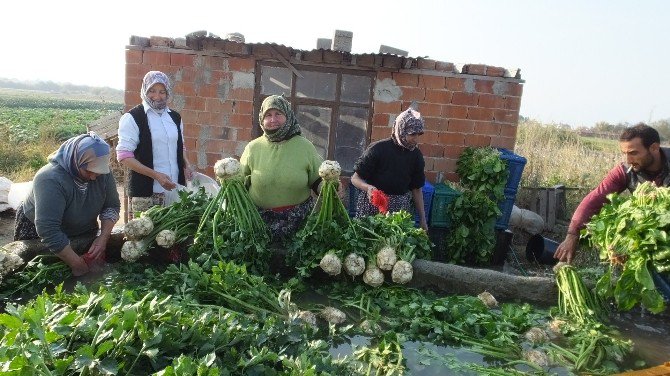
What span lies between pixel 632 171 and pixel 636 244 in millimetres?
1050

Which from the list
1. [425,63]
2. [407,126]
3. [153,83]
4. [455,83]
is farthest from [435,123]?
[153,83]

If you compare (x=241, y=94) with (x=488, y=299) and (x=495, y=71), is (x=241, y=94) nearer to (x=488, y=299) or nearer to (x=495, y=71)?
(x=495, y=71)

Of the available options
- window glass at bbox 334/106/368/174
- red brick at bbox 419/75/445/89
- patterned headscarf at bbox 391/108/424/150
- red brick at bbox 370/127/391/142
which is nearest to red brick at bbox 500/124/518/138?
red brick at bbox 419/75/445/89

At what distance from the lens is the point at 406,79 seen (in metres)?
6.72

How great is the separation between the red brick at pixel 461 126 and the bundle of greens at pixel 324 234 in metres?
3.42

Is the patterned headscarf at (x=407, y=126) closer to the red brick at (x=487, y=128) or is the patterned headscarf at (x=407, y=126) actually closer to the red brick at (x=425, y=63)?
the red brick at (x=425, y=63)

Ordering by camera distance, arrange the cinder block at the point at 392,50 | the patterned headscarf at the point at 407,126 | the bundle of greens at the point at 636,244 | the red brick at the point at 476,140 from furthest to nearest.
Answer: the red brick at the point at 476,140 → the cinder block at the point at 392,50 → the patterned headscarf at the point at 407,126 → the bundle of greens at the point at 636,244

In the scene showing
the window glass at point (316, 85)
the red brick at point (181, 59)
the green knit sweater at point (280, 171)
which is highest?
the red brick at point (181, 59)

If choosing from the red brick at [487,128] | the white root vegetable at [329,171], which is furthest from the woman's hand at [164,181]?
the red brick at [487,128]

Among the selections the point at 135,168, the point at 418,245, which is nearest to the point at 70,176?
the point at 135,168

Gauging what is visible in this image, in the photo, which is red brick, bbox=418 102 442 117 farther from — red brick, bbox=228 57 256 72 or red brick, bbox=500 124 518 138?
red brick, bbox=228 57 256 72

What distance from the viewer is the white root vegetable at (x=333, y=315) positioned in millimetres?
3256

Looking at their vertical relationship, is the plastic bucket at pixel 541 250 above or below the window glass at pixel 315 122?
below

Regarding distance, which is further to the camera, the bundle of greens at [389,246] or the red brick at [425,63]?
the red brick at [425,63]
